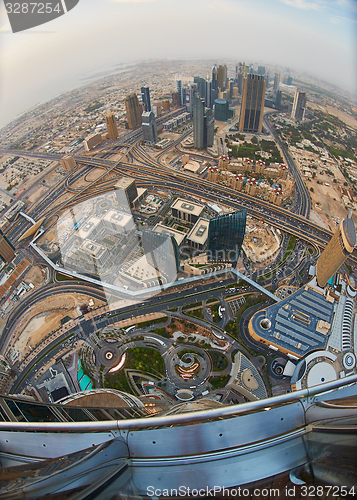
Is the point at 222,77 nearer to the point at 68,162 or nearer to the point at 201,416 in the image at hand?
the point at 68,162

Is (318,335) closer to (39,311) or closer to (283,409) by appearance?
(283,409)

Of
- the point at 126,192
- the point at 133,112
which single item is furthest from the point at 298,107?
the point at 126,192

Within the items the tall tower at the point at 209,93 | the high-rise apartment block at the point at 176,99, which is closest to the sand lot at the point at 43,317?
the tall tower at the point at 209,93

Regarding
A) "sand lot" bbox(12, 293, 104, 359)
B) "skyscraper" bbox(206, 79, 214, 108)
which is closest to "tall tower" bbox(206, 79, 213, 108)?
"skyscraper" bbox(206, 79, 214, 108)

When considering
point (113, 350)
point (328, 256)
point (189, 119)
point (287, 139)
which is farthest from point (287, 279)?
point (189, 119)

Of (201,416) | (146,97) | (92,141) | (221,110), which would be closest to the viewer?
(201,416)

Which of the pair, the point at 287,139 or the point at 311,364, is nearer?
the point at 311,364

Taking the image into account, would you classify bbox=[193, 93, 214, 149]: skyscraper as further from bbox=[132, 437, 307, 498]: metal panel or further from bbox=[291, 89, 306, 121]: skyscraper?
bbox=[132, 437, 307, 498]: metal panel
